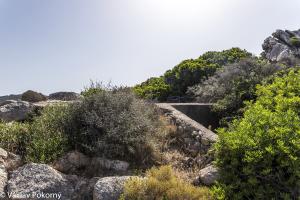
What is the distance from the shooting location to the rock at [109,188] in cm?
472

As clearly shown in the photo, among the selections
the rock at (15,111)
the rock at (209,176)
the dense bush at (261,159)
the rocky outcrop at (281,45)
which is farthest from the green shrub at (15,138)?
the rocky outcrop at (281,45)

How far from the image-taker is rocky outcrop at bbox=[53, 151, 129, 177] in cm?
559

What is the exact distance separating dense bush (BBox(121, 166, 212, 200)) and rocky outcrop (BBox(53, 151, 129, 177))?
36.2 inches

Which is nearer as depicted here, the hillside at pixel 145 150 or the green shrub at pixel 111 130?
the hillside at pixel 145 150

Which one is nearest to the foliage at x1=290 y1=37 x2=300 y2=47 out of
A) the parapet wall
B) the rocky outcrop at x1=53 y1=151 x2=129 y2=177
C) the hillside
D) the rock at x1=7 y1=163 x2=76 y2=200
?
the hillside

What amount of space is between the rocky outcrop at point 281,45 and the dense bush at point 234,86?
3.95 m

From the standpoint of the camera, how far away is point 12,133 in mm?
6078

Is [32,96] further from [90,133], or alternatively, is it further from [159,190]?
[159,190]

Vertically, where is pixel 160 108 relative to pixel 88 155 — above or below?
above

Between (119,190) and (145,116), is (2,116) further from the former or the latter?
(119,190)

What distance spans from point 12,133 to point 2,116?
122cm

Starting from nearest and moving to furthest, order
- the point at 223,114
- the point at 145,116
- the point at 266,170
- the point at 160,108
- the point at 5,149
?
1. the point at 266,170
2. the point at 5,149
3. the point at 145,116
4. the point at 160,108
5. the point at 223,114

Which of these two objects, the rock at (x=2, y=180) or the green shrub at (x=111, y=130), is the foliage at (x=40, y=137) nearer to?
the green shrub at (x=111, y=130)

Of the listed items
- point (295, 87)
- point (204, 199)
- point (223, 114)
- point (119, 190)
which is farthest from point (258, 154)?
point (223, 114)
